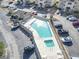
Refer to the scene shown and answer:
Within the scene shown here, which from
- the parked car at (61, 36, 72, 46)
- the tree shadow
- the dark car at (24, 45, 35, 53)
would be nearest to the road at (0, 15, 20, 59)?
the tree shadow

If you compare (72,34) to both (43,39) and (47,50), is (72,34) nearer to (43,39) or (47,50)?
(43,39)

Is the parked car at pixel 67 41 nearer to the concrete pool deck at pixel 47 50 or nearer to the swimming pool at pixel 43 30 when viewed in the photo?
the concrete pool deck at pixel 47 50

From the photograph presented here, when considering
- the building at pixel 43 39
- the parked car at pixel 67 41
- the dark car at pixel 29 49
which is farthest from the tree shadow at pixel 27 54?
the parked car at pixel 67 41

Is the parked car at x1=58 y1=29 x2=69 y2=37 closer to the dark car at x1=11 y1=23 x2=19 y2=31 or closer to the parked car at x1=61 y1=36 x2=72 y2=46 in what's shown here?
the parked car at x1=61 y1=36 x2=72 y2=46

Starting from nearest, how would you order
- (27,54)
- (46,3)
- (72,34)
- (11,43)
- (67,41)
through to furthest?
(27,54), (67,41), (11,43), (72,34), (46,3)

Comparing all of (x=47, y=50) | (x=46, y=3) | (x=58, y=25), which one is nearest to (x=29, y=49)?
(x=47, y=50)

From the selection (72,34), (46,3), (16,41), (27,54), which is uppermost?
(46,3)
